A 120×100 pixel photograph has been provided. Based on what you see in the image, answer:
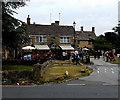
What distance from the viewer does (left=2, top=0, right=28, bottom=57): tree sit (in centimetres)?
2092

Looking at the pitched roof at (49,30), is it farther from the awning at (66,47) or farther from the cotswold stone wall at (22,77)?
the cotswold stone wall at (22,77)

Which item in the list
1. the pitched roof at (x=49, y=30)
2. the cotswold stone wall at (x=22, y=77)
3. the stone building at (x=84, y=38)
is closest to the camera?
the cotswold stone wall at (x=22, y=77)

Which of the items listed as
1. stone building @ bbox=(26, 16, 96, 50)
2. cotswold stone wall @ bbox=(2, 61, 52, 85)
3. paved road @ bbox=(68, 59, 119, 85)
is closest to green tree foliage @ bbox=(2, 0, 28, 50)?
cotswold stone wall @ bbox=(2, 61, 52, 85)

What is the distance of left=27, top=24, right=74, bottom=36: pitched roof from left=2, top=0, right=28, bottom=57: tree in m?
46.5

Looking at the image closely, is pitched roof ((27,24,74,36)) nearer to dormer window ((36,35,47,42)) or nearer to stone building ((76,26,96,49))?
dormer window ((36,35,47,42))

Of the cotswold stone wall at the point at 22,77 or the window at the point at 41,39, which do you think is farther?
the window at the point at 41,39

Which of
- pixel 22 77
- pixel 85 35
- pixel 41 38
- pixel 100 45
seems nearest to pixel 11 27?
pixel 22 77

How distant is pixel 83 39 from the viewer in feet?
300

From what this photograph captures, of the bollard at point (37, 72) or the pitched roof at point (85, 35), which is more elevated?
the pitched roof at point (85, 35)

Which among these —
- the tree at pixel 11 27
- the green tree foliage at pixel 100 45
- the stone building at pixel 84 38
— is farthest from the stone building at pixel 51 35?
the tree at pixel 11 27

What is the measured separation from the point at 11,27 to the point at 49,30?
164 ft

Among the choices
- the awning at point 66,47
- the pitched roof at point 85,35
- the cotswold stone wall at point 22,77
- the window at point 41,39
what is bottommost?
the cotswold stone wall at point 22,77

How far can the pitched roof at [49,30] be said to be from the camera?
229ft

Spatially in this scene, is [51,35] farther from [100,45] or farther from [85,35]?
[85,35]
